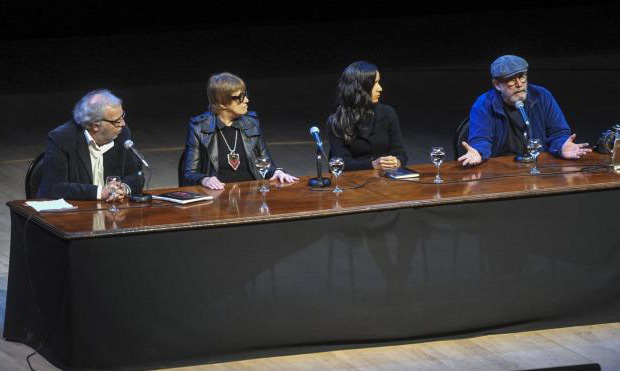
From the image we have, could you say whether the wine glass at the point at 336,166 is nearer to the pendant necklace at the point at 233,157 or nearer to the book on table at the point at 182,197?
the book on table at the point at 182,197

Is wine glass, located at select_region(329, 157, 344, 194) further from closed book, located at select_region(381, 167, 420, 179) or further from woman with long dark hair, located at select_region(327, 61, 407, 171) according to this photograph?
woman with long dark hair, located at select_region(327, 61, 407, 171)

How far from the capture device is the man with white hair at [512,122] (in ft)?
22.6

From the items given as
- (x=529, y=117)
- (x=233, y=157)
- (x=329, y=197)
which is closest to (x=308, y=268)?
(x=329, y=197)

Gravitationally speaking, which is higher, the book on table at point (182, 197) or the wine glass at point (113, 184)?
the wine glass at point (113, 184)

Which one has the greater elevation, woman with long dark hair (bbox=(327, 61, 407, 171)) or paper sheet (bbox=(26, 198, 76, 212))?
woman with long dark hair (bbox=(327, 61, 407, 171))

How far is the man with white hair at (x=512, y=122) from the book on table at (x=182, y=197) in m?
1.70

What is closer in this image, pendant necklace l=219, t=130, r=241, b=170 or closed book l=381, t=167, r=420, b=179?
closed book l=381, t=167, r=420, b=179

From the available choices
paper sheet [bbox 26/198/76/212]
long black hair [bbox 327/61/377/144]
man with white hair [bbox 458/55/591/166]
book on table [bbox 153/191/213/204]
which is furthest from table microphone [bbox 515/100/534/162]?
paper sheet [bbox 26/198/76/212]

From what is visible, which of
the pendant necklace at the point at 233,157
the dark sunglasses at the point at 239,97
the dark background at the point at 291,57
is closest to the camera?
the dark sunglasses at the point at 239,97

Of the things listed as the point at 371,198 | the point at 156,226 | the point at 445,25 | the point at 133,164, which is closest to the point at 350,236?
the point at 371,198

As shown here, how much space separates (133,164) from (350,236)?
1366mm

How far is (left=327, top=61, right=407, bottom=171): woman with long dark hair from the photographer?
6.85 metres

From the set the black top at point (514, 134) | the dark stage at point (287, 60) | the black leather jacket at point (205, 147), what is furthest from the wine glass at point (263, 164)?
the dark stage at point (287, 60)

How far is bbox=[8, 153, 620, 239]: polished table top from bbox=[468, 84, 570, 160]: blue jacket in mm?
356
